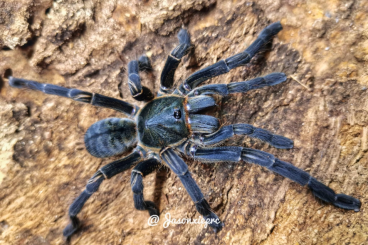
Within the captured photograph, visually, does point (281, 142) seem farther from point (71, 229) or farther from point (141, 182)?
point (71, 229)

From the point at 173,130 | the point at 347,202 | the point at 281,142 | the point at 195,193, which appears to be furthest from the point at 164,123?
the point at 347,202

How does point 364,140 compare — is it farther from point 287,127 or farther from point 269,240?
point 269,240

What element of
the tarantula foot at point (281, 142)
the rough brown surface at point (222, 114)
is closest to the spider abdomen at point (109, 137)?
the rough brown surface at point (222, 114)

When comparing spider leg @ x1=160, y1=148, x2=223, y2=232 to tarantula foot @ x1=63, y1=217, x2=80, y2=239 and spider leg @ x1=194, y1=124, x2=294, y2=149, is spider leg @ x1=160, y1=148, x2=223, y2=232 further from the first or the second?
tarantula foot @ x1=63, y1=217, x2=80, y2=239

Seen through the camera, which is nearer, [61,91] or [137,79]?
[61,91]

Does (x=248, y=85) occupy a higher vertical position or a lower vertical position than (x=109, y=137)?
lower

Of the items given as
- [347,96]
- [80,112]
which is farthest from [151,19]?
[347,96]

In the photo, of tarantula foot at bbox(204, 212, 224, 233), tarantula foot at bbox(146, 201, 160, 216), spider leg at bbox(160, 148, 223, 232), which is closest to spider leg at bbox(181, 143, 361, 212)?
spider leg at bbox(160, 148, 223, 232)
